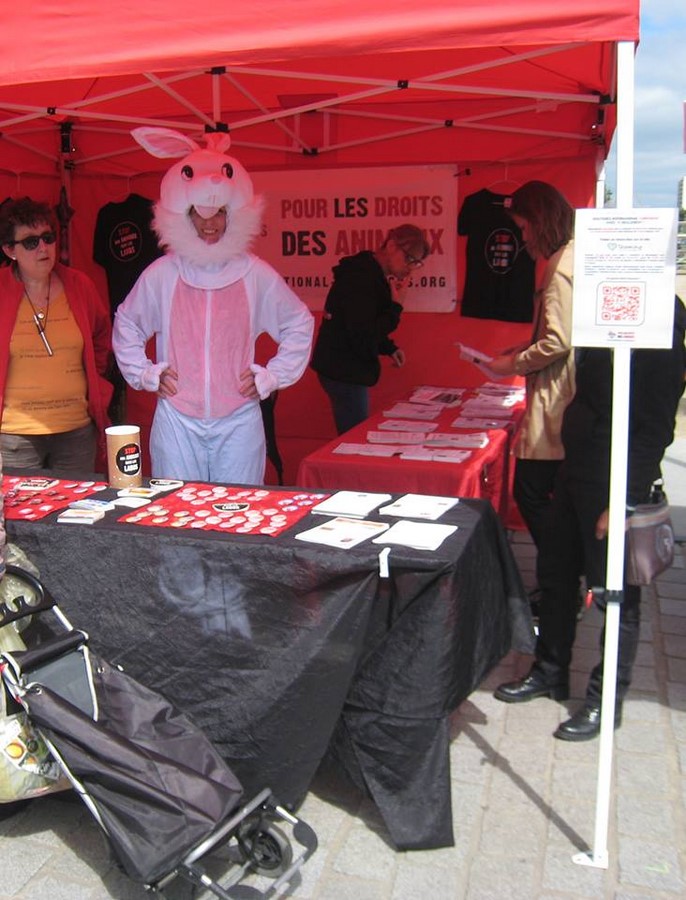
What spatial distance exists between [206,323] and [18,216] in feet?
2.68

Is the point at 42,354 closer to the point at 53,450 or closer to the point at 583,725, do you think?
the point at 53,450

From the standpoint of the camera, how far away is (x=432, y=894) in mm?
2059

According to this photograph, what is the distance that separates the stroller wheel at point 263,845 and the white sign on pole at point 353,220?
3831mm

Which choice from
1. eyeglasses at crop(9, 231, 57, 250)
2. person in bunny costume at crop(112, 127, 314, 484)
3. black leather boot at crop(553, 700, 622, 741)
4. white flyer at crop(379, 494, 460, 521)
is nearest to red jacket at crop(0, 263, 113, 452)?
eyeglasses at crop(9, 231, 57, 250)

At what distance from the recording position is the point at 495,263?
17.1 ft

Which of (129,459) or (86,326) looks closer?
(129,459)

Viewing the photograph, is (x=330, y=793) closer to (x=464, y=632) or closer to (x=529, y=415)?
(x=464, y=632)

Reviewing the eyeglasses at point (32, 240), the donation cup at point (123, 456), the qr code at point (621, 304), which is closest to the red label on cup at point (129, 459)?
the donation cup at point (123, 456)

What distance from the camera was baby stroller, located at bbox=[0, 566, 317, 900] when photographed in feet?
6.03

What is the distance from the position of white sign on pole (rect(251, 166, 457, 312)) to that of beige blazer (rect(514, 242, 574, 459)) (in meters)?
2.15

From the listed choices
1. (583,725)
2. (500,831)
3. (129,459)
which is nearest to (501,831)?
(500,831)

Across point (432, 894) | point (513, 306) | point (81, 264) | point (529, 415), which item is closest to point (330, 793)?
point (432, 894)

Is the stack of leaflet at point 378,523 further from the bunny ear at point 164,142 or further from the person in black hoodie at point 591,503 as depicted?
the bunny ear at point 164,142

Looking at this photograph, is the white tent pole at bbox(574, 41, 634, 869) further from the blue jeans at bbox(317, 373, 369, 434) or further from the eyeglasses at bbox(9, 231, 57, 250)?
the blue jeans at bbox(317, 373, 369, 434)
